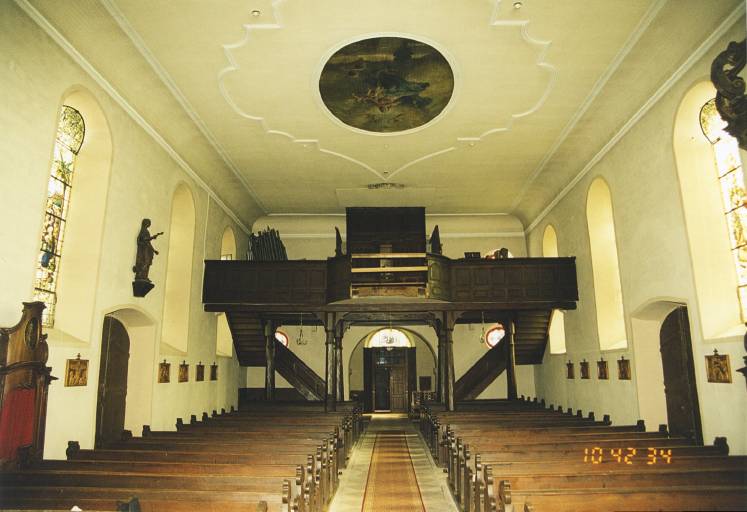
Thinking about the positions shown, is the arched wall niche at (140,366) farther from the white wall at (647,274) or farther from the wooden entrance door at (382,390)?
the wooden entrance door at (382,390)

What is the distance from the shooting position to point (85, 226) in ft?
31.4

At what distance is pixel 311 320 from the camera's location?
1992 cm

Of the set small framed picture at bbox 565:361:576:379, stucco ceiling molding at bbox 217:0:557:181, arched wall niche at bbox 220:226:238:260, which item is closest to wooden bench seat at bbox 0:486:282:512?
stucco ceiling molding at bbox 217:0:557:181

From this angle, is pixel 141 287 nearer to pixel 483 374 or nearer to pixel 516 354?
pixel 516 354

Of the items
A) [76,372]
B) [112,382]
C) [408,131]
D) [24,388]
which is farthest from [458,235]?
[24,388]

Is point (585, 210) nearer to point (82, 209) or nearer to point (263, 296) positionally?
point (263, 296)

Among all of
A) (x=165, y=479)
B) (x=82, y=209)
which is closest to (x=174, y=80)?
(x=82, y=209)

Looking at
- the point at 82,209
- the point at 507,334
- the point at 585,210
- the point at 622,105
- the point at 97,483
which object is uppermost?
the point at 622,105

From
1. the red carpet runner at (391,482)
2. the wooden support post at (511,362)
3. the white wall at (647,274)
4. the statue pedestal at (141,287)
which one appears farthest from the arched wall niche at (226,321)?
the white wall at (647,274)

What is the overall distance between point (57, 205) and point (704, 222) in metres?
10.9

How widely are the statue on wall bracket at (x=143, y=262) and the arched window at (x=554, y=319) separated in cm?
1180

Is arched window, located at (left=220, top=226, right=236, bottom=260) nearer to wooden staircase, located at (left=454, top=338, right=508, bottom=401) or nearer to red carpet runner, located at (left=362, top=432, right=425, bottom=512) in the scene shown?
red carpet runner, located at (left=362, top=432, right=425, bottom=512)

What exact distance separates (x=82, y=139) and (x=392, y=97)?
581 centimetres
